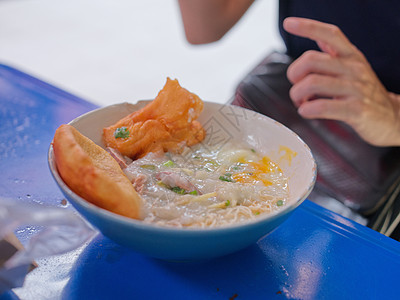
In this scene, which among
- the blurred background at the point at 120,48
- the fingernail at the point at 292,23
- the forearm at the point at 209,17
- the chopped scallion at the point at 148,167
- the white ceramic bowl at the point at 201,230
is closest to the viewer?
the white ceramic bowl at the point at 201,230

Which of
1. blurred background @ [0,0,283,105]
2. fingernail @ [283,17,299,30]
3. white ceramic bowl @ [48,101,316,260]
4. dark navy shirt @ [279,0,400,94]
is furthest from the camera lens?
blurred background @ [0,0,283,105]

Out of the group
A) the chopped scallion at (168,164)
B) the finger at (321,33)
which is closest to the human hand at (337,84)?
the finger at (321,33)

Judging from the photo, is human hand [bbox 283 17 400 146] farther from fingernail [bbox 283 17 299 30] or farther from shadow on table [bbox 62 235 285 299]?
shadow on table [bbox 62 235 285 299]

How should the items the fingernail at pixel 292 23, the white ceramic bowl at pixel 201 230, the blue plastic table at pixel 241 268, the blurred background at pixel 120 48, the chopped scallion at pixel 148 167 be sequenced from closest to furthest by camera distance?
the white ceramic bowl at pixel 201 230 < the blue plastic table at pixel 241 268 < the chopped scallion at pixel 148 167 < the fingernail at pixel 292 23 < the blurred background at pixel 120 48

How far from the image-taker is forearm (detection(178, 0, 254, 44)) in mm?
1690

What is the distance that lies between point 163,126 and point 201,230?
452mm

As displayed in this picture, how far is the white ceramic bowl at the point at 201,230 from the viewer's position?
63 centimetres

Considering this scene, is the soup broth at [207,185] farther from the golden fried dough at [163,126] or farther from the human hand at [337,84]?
the human hand at [337,84]

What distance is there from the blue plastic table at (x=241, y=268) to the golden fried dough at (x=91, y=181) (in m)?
0.14

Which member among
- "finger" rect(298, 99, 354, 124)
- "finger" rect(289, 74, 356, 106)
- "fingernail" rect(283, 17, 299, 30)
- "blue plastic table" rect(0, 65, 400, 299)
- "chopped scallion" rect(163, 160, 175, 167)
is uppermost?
"fingernail" rect(283, 17, 299, 30)

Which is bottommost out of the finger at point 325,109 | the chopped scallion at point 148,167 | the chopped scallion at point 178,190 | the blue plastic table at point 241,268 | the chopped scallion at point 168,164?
the blue plastic table at point 241,268

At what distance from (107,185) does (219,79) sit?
10.3ft

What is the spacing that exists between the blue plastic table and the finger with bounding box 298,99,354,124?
280 mm


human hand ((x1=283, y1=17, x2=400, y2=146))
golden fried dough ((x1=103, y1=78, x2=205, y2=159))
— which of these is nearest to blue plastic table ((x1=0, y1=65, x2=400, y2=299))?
golden fried dough ((x1=103, y1=78, x2=205, y2=159))
